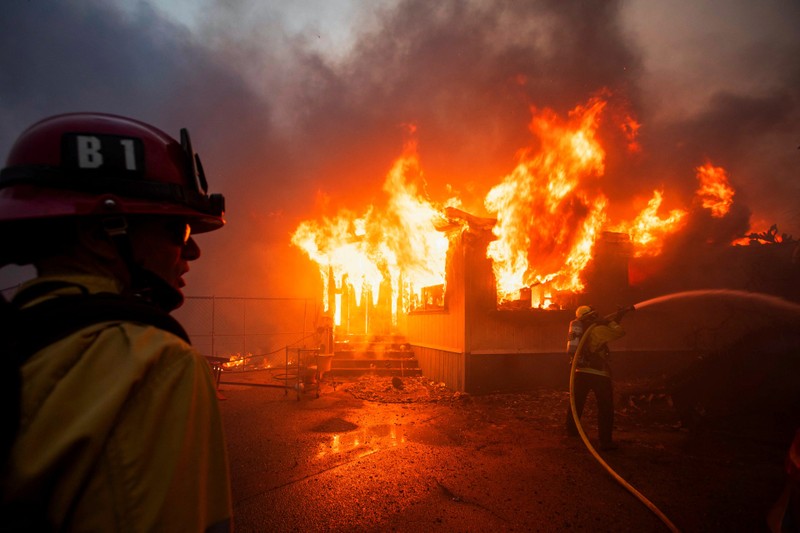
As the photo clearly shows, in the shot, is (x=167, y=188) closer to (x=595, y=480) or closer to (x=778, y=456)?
(x=595, y=480)

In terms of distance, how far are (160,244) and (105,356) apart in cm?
75

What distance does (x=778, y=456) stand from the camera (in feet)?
22.6

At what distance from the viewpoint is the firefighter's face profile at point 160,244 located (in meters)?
1.55

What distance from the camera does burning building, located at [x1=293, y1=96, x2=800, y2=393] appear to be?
13.0 meters

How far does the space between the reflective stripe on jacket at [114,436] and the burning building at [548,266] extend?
11.9m

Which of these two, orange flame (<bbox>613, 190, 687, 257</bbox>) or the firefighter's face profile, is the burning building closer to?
orange flame (<bbox>613, 190, 687, 257</bbox>)

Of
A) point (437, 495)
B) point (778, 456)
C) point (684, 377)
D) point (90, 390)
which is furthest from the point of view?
point (684, 377)

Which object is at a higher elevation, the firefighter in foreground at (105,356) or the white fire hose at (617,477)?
the firefighter in foreground at (105,356)

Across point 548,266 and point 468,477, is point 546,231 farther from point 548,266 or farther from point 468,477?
point 468,477

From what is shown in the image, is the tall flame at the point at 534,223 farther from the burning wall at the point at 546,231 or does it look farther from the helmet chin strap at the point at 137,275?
the helmet chin strap at the point at 137,275

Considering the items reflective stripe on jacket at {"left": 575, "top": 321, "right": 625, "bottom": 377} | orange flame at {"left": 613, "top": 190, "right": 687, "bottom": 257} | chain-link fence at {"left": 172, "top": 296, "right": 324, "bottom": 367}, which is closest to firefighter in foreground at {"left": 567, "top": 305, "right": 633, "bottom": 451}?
reflective stripe on jacket at {"left": 575, "top": 321, "right": 625, "bottom": 377}

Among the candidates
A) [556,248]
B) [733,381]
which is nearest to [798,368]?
[733,381]

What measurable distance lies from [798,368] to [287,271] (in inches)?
1294

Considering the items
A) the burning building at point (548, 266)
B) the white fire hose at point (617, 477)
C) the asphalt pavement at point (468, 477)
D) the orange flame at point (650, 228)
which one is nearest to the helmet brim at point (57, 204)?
the asphalt pavement at point (468, 477)
